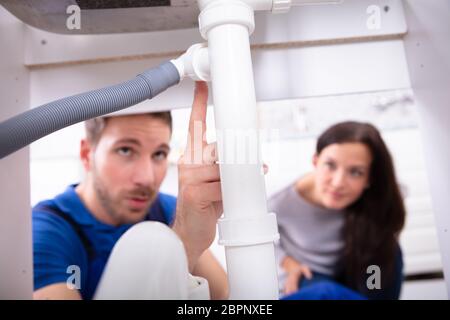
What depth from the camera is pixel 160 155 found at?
0.79m

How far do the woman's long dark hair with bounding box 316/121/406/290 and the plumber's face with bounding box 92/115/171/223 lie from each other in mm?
748

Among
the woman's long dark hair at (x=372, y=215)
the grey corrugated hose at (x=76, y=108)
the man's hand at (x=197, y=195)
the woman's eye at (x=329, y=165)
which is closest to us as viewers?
the grey corrugated hose at (x=76, y=108)

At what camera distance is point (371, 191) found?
128 centimetres

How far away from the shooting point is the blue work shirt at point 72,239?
664 millimetres

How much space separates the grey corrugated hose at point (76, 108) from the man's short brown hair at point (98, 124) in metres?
0.31

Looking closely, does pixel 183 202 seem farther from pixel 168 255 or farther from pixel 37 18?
pixel 37 18

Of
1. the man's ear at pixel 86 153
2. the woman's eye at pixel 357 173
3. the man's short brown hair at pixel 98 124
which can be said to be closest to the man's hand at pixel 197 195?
the man's short brown hair at pixel 98 124

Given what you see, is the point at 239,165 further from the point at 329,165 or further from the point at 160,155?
the point at 329,165

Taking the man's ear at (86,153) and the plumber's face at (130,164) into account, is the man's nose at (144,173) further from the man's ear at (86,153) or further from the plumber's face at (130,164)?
the man's ear at (86,153)

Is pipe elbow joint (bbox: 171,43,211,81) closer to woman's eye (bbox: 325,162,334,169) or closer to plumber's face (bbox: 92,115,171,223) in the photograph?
plumber's face (bbox: 92,115,171,223)

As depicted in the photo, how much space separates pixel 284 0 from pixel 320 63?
24cm

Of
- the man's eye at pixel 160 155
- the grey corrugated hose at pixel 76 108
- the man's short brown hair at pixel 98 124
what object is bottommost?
the grey corrugated hose at pixel 76 108

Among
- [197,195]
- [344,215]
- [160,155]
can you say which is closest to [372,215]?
[344,215]
